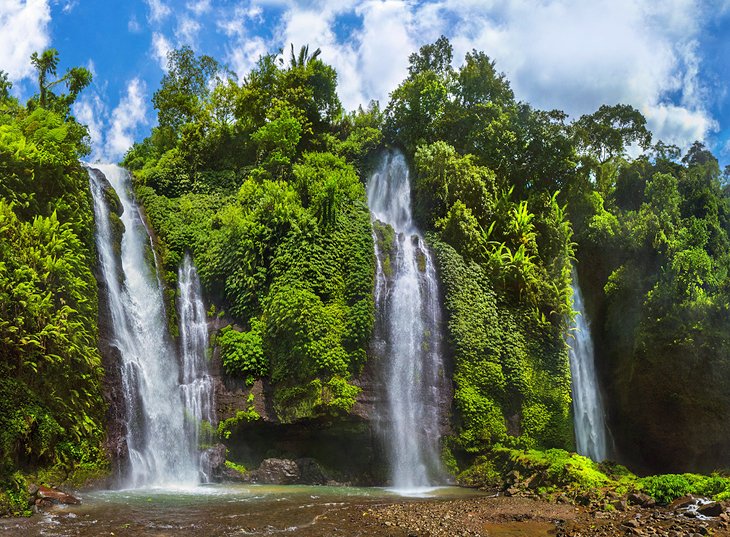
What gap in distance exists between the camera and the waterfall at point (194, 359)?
15609mm

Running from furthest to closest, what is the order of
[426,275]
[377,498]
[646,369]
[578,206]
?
[578,206] < [646,369] < [426,275] < [377,498]

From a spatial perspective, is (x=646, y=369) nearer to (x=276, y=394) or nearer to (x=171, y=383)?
(x=276, y=394)

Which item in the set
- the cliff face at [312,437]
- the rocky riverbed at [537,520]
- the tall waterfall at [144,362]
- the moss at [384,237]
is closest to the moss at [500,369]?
the moss at [384,237]

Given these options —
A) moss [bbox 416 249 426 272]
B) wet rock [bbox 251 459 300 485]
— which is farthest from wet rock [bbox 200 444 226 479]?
moss [bbox 416 249 426 272]

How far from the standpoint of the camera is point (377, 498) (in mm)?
12531

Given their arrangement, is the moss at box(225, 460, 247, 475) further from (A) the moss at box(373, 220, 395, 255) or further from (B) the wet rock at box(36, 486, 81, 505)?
(A) the moss at box(373, 220, 395, 255)

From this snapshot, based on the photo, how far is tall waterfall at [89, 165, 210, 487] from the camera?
47.7 feet

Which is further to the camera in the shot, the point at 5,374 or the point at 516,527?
the point at 5,374

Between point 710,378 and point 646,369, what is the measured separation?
1.96 meters

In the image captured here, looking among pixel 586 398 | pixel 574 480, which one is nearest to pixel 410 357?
pixel 574 480

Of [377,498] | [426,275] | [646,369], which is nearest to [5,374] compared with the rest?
[377,498]

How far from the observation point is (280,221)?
1870 cm

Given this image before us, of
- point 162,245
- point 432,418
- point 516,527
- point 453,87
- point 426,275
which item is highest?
point 453,87

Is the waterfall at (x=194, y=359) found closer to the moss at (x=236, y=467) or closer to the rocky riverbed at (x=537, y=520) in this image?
the moss at (x=236, y=467)
